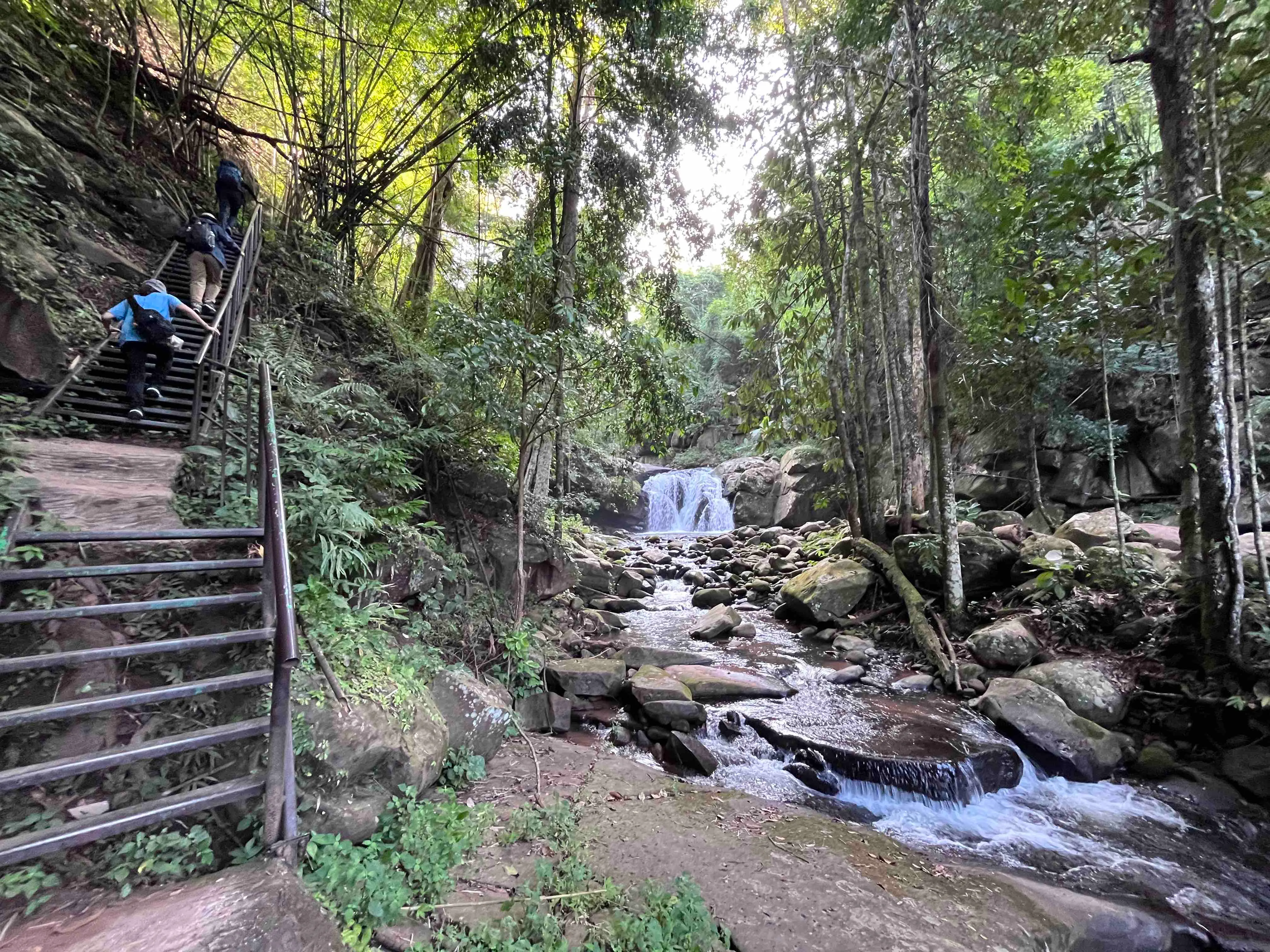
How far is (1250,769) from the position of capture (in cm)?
414

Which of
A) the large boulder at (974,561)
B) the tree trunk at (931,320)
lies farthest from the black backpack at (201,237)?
the large boulder at (974,561)

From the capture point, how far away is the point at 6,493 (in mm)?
2502

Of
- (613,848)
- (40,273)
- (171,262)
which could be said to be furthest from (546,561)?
(171,262)

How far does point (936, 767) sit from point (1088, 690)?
208 cm

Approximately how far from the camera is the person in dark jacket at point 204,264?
5371 millimetres

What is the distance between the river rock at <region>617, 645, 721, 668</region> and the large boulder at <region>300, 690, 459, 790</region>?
344 centimetres

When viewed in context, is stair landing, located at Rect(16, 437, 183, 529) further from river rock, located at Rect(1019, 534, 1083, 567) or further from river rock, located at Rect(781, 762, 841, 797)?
river rock, located at Rect(1019, 534, 1083, 567)

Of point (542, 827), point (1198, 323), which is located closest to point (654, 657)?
point (542, 827)

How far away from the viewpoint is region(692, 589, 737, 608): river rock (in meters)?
10.6

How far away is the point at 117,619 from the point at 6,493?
34.5 inches

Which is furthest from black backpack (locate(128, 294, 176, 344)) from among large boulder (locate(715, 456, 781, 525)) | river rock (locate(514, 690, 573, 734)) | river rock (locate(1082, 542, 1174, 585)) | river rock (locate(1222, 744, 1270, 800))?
Result: large boulder (locate(715, 456, 781, 525))

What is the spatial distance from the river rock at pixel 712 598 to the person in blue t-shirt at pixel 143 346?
9.01 meters

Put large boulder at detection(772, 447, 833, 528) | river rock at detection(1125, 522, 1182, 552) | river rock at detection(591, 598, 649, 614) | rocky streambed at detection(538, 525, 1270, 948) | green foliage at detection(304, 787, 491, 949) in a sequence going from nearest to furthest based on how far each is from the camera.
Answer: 1. green foliage at detection(304, 787, 491, 949)
2. rocky streambed at detection(538, 525, 1270, 948)
3. river rock at detection(1125, 522, 1182, 552)
4. river rock at detection(591, 598, 649, 614)
5. large boulder at detection(772, 447, 833, 528)

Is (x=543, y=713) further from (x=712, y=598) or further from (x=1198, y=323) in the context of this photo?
(x=1198, y=323)
